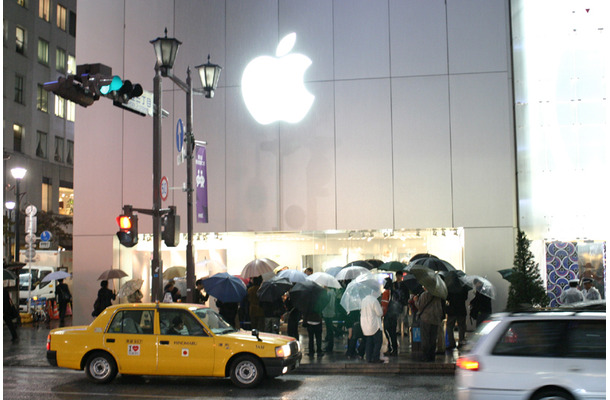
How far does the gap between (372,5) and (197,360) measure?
1405cm

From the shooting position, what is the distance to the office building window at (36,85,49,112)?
54588 mm

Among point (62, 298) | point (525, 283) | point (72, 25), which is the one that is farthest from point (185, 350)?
point (72, 25)

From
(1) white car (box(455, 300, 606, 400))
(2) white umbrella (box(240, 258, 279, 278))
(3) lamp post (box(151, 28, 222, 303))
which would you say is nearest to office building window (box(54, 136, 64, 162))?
(2) white umbrella (box(240, 258, 279, 278))

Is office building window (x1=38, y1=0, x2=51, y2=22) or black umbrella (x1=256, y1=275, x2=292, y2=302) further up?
office building window (x1=38, y1=0, x2=51, y2=22)

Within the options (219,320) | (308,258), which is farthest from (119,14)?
(219,320)

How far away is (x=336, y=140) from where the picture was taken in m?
21.6

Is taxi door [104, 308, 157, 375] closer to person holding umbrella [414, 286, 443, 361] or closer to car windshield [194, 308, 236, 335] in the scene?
car windshield [194, 308, 236, 335]

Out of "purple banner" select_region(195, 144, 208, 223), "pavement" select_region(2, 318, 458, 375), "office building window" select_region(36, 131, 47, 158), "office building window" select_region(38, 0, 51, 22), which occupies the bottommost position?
"pavement" select_region(2, 318, 458, 375)

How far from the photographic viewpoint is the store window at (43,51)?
5550 cm

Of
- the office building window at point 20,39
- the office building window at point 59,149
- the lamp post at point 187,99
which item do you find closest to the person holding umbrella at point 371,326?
the lamp post at point 187,99

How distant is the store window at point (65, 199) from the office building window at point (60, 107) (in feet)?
19.4

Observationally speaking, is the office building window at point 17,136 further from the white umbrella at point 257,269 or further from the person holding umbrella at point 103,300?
the white umbrella at point 257,269

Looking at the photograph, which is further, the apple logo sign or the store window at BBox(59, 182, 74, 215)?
the store window at BBox(59, 182, 74, 215)

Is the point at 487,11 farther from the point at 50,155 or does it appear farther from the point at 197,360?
the point at 50,155
